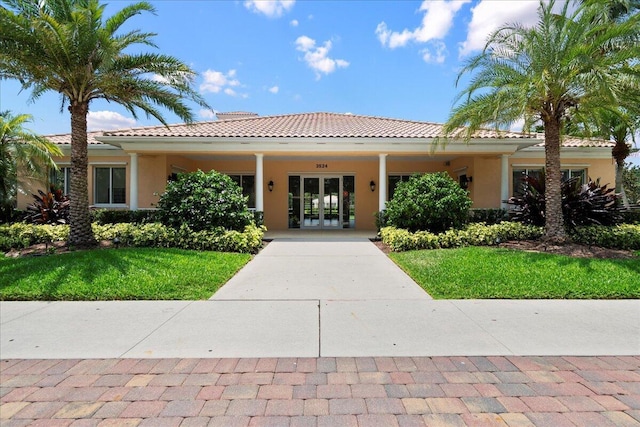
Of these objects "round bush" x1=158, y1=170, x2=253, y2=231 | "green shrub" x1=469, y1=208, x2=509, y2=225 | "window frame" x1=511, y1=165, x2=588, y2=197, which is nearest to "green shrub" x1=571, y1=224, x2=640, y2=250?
"green shrub" x1=469, y1=208, x2=509, y2=225

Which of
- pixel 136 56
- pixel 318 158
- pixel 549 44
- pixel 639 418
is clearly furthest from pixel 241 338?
pixel 318 158

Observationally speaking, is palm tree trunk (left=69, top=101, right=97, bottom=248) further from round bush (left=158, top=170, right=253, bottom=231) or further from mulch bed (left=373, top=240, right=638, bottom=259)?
mulch bed (left=373, top=240, right=638, bottom=259)

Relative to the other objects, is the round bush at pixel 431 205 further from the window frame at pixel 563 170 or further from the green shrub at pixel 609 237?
the window frame at pixel 563 170

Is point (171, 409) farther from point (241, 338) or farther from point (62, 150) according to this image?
point (62, 150)

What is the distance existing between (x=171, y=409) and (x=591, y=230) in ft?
38.8

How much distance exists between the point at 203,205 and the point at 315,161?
23.1 feet

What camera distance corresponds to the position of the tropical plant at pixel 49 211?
1282cm

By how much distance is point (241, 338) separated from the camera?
168 inches

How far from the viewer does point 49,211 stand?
1286 cm

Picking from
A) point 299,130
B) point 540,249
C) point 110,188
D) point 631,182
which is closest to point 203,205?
point 299,130

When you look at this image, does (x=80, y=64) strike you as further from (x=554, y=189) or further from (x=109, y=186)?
(x=554, y=189)

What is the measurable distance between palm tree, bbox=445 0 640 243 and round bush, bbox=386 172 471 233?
1.69m

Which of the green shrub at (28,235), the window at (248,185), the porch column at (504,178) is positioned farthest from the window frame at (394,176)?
the green shrub at (28,235)

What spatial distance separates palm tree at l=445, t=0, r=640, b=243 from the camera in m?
8.54
